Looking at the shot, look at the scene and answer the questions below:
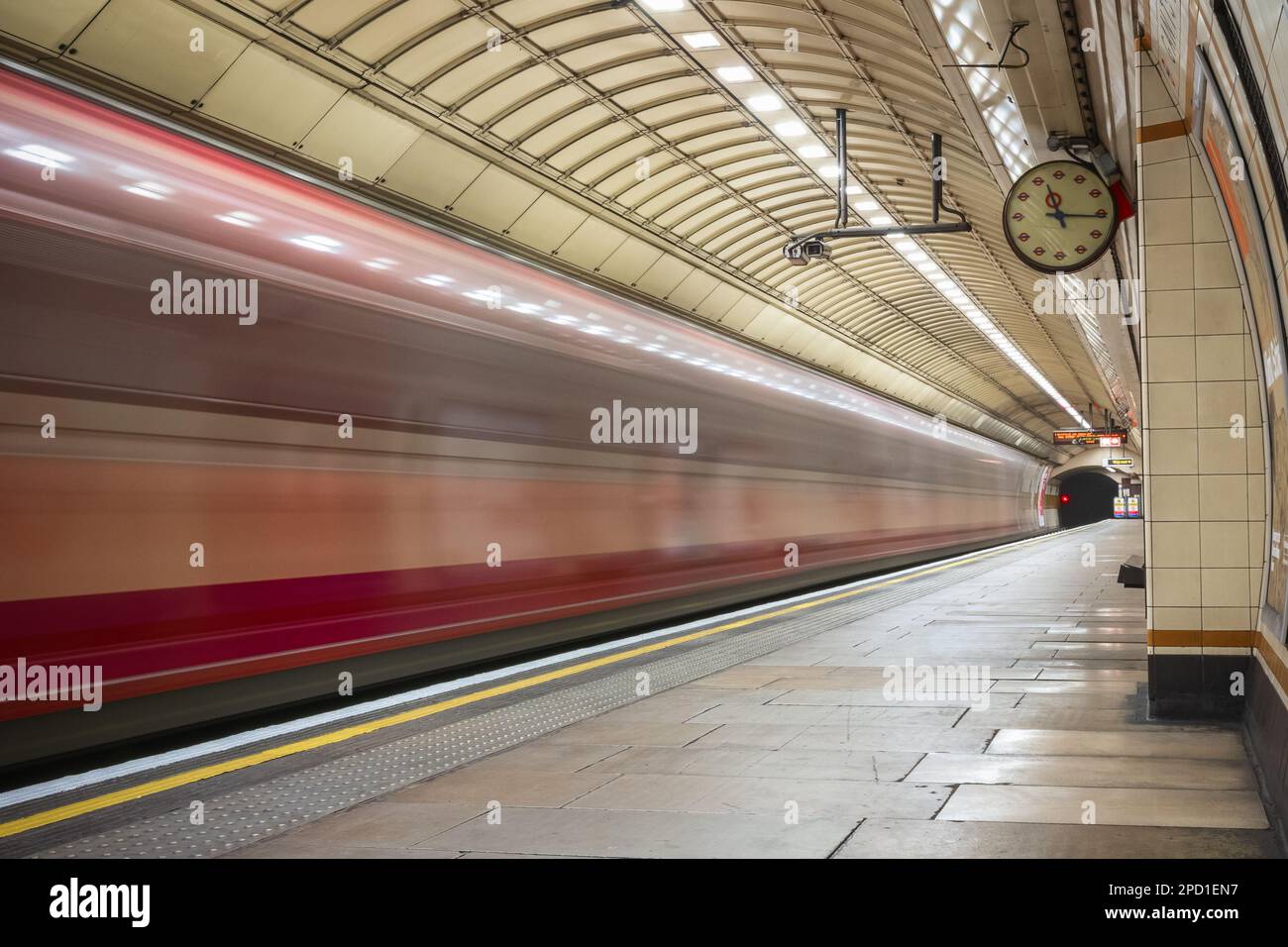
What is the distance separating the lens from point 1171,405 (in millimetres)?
5125

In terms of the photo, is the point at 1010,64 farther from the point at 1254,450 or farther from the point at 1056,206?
the point at 1254,450

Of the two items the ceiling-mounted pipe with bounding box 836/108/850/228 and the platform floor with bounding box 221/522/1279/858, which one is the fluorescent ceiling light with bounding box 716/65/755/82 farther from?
the platform floor with bounding box 221/522/1279/858

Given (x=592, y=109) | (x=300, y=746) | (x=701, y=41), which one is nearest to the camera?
(x=300, y=746)

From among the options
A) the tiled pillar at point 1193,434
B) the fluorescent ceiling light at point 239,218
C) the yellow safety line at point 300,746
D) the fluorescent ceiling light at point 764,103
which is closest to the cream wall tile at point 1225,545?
the tiled pillar at point 1193,434

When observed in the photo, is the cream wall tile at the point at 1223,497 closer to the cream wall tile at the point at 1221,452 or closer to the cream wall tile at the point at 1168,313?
the cream wall tile at the point at 1221,452

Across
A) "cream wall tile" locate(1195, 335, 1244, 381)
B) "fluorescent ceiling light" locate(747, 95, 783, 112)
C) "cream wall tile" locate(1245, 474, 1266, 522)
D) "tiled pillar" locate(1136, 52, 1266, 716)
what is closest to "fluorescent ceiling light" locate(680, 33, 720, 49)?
"fluorescent ceiling light" locate(747, 95, 783, 112)

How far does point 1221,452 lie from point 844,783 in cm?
253

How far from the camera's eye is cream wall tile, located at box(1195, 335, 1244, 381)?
4980 millimetres

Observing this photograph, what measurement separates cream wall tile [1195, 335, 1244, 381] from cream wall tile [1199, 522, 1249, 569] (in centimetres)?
69

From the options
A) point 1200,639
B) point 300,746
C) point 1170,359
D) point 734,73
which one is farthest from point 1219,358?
point 734,73
